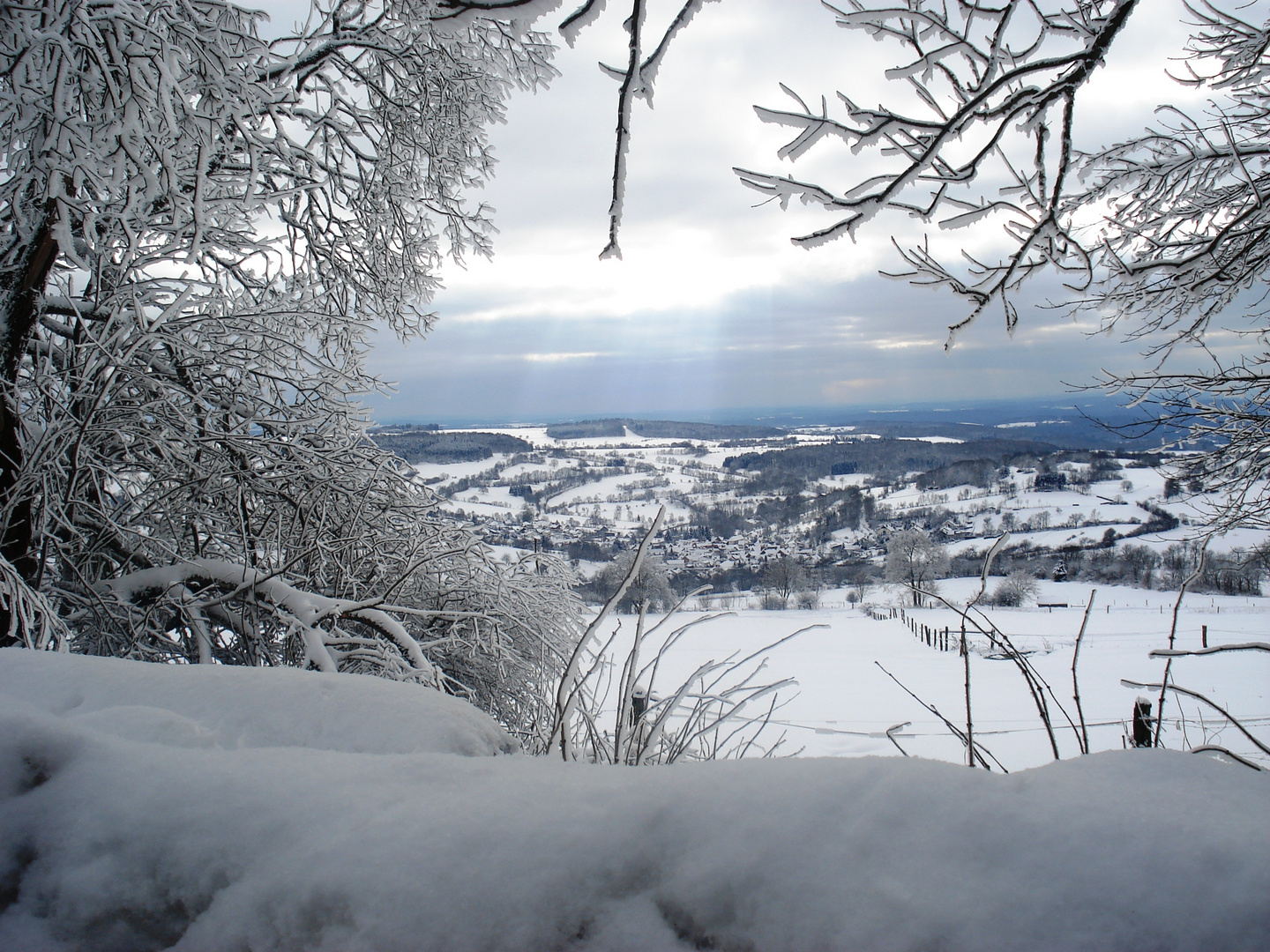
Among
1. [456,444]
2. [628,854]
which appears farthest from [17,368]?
[456,444]

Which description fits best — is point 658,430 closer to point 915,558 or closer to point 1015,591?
point 915,558

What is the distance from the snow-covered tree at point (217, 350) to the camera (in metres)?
2.70

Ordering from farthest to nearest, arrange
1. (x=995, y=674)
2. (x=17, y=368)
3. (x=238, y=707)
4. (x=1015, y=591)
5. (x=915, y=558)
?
1. (x=915, y=558)
2. (x=1015, y=591)
3. (x=995, y=674)
4. (x=17, y=368)
5. (x=238, y=707)

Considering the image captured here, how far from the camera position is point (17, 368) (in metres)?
3.46

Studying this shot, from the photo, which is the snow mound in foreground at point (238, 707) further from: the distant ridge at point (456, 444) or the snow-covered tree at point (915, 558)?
the snow-covered tree at point (915, 558)

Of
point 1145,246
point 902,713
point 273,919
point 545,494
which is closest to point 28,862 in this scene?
point 273,919

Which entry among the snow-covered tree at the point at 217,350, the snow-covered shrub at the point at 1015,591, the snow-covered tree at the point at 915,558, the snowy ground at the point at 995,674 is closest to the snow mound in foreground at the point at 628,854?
the snow-covered tree at the point at 217,350

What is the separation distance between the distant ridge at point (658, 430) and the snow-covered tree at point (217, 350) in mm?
82580

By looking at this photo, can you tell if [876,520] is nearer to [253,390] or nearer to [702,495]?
[702,495]

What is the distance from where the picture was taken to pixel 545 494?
42.7 m

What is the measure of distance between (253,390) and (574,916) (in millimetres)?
4353

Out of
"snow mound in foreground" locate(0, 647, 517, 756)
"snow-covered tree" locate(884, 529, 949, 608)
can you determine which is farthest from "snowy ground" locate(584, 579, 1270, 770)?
"snow-covered tree" locate(884, 529, 949, 608)

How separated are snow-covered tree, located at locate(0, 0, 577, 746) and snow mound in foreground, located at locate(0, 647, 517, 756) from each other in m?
1.88

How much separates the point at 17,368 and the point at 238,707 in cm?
376
